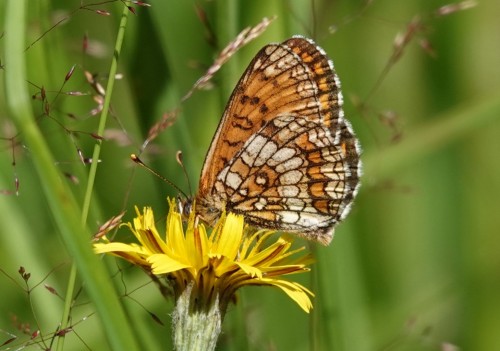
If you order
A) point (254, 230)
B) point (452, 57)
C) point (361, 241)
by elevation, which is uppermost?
point (452, 57)

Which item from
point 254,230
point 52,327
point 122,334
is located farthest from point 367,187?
point 122,334

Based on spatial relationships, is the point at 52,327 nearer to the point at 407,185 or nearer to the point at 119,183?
the point at 119,183

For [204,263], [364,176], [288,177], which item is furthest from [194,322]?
[364,176]

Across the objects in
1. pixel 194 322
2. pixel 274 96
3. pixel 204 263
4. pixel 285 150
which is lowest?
pixel 194 322

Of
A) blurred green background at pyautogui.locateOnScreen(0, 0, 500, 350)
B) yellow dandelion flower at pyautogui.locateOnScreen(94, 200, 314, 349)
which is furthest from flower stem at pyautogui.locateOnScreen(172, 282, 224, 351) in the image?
blurred green background at pyautogui.locateOnScreen(0, 0, 500, 350)

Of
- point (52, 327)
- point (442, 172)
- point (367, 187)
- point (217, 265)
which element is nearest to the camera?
point (217, 265)

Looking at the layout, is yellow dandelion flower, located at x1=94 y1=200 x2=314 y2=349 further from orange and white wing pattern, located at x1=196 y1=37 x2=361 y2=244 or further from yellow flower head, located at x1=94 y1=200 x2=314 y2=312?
orange and white wing pattern, located at x1=196 y1=37 x2=361 y2=244

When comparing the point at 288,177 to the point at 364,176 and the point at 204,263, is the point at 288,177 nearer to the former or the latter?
the point at 364,176
